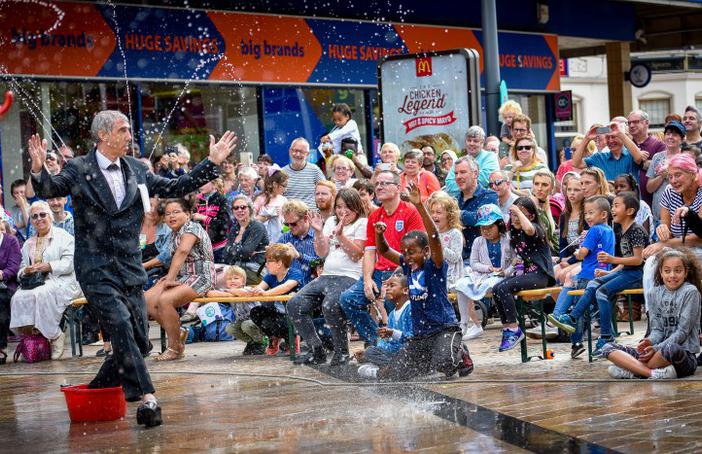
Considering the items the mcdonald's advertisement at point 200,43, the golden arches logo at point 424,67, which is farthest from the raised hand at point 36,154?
the golden arches logo at point 424,67

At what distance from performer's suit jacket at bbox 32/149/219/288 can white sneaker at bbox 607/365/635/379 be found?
3.30 meters

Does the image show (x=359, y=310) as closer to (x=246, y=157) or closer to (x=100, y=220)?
(x=100, y=220)

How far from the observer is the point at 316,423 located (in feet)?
25.7

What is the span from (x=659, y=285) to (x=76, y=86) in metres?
11.4

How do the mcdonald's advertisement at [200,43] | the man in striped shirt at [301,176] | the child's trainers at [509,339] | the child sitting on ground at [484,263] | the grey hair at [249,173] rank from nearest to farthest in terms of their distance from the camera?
the child's trainers at [509,339] → the child sitting on ground at [484,263] → the man in striped shirt at [301,176] → the grey hair at [249,173] → the mcdonald's advertisement at [200,43]

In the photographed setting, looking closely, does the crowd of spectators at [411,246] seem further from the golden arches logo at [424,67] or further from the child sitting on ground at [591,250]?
the golden arches logo at [424,67]

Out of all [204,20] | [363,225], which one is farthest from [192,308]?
[204,20]

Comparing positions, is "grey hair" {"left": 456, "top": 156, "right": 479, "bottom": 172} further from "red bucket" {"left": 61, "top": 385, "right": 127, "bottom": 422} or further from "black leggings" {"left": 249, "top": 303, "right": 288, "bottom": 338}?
"red bucket" {"left": 61, "top": 385, "right": 127, "bottom": 422}

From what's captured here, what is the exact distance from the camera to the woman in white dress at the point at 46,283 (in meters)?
13.0

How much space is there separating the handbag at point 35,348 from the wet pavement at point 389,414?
6.44ft

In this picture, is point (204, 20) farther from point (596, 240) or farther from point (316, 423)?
point (316, 423)

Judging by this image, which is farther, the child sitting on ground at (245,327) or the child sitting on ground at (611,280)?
the child sitting on ground at (245,327)

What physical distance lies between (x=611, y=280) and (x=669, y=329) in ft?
4.39

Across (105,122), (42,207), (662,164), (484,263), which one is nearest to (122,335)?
(105,122)
